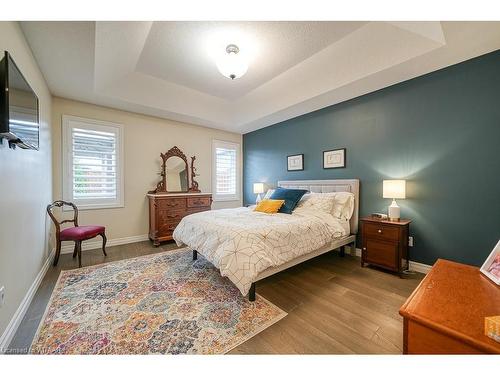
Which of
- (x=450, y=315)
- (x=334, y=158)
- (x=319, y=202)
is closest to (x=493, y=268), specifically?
(x=450, y=315)

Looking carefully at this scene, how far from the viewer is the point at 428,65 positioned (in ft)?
7.79

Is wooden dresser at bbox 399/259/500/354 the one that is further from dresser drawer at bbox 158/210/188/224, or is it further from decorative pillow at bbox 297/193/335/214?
dresser drawer at bbox 158/210/188/224

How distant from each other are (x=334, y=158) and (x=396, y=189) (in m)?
1.15

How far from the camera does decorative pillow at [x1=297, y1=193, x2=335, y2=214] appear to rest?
3.07m

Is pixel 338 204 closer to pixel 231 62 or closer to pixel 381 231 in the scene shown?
pixel 381 231

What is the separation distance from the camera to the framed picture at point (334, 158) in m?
3.40

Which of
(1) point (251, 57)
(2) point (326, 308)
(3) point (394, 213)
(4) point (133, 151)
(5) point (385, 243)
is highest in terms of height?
(1) point (251, 57)

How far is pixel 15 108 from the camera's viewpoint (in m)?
1.47

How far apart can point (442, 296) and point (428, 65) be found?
2.60 metres

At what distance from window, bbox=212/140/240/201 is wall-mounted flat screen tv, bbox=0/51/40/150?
3.26m

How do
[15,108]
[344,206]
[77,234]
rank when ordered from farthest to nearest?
[344,206], [77,234], [15,108]

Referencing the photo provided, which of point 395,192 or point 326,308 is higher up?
point 395,192

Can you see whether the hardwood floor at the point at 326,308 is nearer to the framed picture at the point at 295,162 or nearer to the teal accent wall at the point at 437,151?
the teal accent wall at the point at 437,151

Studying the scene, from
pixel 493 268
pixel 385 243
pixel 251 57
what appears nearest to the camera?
pixel 493 268
